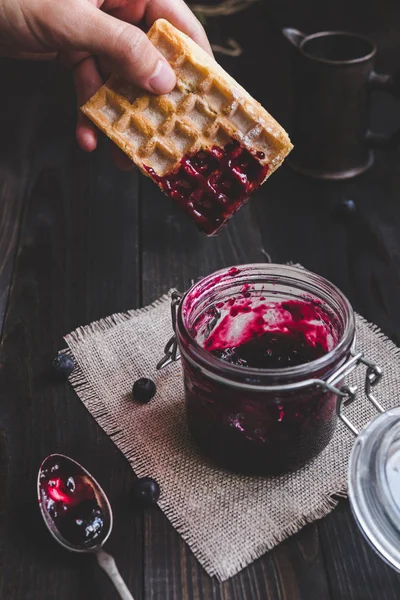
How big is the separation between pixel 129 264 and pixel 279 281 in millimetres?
552

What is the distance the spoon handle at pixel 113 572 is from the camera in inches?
44.1

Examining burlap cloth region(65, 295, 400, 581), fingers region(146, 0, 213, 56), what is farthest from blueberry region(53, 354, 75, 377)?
fingers region(146, 0, 213, 56)

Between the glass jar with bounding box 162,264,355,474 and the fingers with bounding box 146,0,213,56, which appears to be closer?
the glass jar with bounding box 162,264,355,474

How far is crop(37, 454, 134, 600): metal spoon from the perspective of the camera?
1.14 metres

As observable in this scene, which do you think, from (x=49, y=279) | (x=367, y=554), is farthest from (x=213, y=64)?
(x=367, y=554)

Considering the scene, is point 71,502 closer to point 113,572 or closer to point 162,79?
point 113,572

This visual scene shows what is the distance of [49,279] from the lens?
1830 millimetres

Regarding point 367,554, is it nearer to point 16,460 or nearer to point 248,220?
point 16,460

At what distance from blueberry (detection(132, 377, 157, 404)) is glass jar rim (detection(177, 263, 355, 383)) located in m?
0.23

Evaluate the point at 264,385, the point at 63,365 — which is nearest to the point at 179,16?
the point at 63,365

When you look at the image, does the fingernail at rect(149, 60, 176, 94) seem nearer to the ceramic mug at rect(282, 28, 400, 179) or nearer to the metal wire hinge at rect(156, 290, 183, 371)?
the metal wire hinge at rect(156, 290, 183, 371)

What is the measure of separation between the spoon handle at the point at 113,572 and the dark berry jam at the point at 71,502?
0.04 metres

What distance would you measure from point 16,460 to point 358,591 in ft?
2.13

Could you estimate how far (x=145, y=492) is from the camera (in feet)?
4.22
